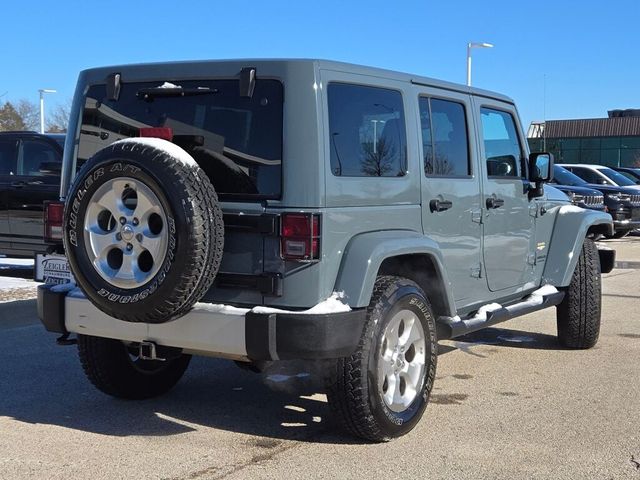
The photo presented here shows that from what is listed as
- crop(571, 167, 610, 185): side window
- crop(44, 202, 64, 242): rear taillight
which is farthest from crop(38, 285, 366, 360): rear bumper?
crop(571, 167, 610, 185): side window

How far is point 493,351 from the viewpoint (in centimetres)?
699

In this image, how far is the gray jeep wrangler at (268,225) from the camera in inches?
158

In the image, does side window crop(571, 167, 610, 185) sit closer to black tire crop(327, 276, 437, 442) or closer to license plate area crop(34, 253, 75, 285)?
black tire crop(327, 276, 437, 442)

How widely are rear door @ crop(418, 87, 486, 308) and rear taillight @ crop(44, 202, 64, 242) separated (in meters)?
2.17

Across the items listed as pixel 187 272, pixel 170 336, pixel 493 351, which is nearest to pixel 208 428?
pixel 170 336

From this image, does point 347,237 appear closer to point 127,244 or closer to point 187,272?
point 187,272

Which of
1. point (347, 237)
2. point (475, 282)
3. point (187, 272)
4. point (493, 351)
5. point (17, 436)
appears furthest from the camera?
point (493, 351)

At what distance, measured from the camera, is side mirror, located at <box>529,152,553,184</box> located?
244 inches

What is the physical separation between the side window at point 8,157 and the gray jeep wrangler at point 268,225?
228 inches

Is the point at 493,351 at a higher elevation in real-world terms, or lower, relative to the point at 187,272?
lower

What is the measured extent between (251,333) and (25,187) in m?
6.85

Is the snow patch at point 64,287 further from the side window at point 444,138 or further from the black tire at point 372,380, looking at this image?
the side window at point 444,138

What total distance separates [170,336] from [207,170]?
0.89 metres

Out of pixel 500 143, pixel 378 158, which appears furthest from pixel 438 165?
pixel 500 143
